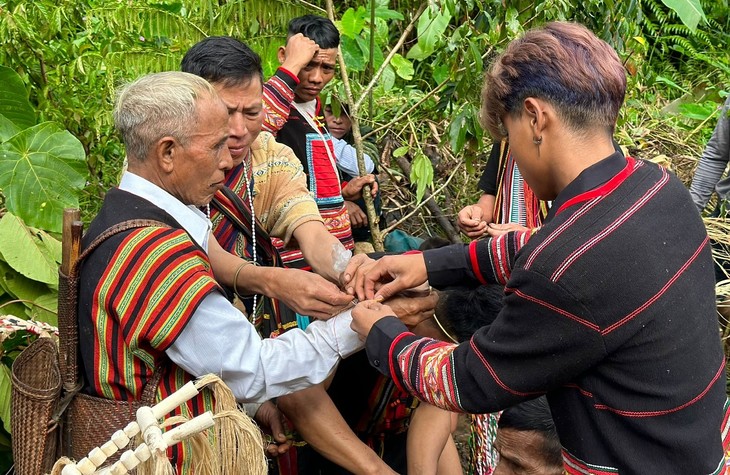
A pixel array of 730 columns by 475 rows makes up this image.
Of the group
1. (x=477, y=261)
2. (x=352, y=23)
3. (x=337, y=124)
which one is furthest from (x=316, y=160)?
(x=477, y=261)

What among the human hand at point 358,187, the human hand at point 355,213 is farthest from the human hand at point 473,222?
the human hand at point 355,213

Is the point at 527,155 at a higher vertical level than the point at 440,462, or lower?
higher

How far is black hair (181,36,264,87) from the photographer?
264 cm

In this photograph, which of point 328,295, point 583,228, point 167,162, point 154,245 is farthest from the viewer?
point 328,295

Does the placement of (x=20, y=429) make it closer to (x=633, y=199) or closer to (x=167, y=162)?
(x=167, y=162)

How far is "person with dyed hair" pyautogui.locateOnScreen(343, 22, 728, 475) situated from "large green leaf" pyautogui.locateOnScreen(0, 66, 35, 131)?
244 cm

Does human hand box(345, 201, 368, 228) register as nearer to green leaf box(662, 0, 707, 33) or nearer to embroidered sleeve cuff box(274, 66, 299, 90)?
embroidered sleeve cuff box(274, 66, 299, 90)

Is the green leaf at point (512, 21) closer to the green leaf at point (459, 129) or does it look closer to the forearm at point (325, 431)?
the green leaf at point (459, 129)

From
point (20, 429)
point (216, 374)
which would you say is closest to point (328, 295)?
point (216, 374)

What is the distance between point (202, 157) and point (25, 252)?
57.8 inches

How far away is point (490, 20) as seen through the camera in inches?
140

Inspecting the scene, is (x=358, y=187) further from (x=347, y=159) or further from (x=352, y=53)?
(x=352, y=53)

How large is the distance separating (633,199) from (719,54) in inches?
312

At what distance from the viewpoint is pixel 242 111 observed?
2693 millimetres
